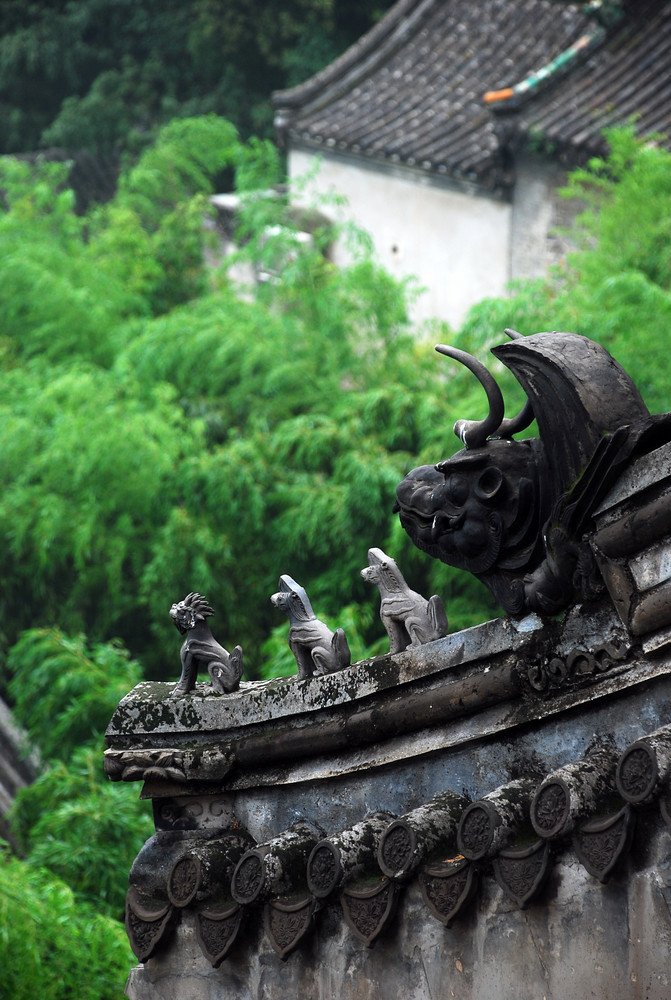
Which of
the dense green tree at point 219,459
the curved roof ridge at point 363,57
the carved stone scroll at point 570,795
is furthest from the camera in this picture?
the curved roof ridge at point 363,57

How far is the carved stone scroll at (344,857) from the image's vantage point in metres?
3.43

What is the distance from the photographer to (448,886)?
10.5 feet

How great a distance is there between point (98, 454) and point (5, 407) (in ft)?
5.06

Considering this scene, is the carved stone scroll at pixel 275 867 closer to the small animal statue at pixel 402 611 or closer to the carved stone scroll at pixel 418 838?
the carved stone scroll at pixel 418 838

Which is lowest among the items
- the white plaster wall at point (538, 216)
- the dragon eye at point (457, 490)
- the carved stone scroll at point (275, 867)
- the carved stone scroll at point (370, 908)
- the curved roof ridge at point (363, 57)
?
the white plaster wall at point (538, 216)

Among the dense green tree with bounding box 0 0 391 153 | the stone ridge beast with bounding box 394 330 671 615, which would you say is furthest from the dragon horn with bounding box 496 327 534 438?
the dense green tree with bounding box 0 0 391 153

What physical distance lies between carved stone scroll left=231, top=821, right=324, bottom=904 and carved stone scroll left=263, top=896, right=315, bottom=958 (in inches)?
1.6

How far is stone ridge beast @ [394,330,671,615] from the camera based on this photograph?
313 centimetres

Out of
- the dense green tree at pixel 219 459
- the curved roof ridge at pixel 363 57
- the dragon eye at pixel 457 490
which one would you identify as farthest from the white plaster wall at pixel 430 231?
the dragon eye at pixel 457 490

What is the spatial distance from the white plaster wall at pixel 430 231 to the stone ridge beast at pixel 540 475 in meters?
9.27

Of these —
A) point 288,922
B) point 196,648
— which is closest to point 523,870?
point 288,922

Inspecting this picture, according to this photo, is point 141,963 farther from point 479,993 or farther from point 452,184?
point 452,184

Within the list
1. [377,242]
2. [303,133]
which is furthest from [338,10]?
[377,242]

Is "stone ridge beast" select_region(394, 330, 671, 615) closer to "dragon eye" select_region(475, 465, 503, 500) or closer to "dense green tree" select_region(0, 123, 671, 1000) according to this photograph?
"dragon eye" select_region(475, 465, 503, 500)
